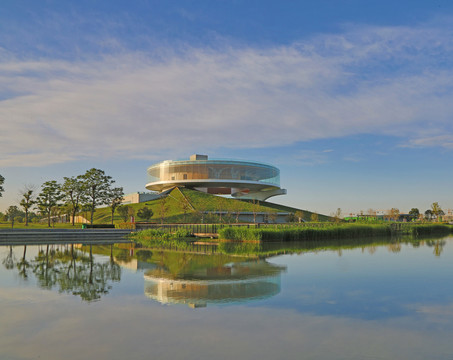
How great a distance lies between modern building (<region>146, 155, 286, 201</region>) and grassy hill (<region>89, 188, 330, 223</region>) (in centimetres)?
447

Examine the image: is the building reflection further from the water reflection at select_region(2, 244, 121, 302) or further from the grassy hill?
the grassy hill

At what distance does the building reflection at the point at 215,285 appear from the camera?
9328 mm

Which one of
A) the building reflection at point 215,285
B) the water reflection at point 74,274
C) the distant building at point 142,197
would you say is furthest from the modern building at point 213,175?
the building reflection at point 215,285

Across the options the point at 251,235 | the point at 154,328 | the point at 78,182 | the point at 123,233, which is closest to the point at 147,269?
the point at 154,328

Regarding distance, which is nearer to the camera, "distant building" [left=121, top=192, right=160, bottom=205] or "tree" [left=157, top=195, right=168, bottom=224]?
"tree" [left=157, top=195, right=168, bottom=224]

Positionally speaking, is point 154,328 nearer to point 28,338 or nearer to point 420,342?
point 28,338

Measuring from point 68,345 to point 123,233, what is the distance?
3409 centimetres

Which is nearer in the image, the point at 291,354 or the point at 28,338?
the point at 291,354

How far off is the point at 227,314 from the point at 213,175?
74192 millimetres

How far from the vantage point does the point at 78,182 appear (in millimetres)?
55250

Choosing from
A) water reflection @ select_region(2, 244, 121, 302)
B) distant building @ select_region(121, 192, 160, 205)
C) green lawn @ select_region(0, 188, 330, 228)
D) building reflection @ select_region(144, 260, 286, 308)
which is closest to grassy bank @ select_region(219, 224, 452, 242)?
water reflection @ select_region(2, 244, 121, 302)

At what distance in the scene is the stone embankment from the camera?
113ft

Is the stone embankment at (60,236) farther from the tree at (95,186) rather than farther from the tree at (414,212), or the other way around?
the tree at (414,212)

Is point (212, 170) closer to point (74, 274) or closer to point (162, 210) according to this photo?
point (162, 210)
